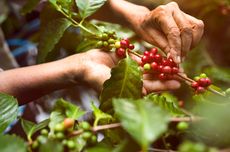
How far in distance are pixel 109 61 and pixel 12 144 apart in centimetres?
38

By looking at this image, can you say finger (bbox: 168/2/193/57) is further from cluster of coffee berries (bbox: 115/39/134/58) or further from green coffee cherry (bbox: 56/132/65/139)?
green coffee cherry (bbox: 56/132/65/139)

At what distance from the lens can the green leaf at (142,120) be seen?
46 cm

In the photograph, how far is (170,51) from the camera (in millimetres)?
812

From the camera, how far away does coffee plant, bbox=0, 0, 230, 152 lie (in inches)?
19.8

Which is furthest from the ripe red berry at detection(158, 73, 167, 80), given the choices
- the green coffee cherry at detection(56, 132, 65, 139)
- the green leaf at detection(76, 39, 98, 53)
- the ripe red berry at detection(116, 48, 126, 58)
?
the green coffee cherry at detection(56, 132, 65, 139)

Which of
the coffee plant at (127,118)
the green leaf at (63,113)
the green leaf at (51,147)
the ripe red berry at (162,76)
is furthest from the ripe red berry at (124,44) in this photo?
the green leaf at (51,147)

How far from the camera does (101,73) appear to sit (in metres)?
0.82

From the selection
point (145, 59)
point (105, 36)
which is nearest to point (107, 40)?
point (105, 36)

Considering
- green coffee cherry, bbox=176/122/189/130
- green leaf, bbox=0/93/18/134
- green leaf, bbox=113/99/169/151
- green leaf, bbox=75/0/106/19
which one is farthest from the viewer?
green leaf, bbox=75/0/106/19

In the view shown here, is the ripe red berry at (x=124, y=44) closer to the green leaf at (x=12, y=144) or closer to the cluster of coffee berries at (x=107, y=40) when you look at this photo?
the cluster of coffee berries at (x=107, y=40)

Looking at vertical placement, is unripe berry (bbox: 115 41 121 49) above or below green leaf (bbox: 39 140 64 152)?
below

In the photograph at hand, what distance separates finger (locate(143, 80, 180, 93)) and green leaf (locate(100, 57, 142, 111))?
59 millimetres

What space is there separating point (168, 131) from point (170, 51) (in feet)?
0.82

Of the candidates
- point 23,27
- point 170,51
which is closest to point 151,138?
point 170,51
